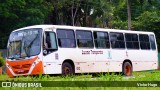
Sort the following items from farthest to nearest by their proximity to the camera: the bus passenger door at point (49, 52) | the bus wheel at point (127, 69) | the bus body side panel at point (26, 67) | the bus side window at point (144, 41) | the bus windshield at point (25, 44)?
the bus side window at point (144, 41) < the bus wheel at point (127, 69) < the bus windshield at point (25, 44) < the bus passenger door at point (49, 52) < the bus body side panel at point (26, 67)

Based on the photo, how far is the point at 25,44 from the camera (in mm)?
18031

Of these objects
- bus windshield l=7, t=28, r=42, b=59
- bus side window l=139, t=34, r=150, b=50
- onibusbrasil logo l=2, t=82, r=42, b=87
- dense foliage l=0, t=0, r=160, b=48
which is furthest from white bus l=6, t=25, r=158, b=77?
dense foliage l=0, t=0, r=160, b=48

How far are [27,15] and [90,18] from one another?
1252 centimetres

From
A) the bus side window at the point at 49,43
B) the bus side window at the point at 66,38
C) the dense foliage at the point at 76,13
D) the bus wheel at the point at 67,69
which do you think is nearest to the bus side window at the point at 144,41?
the bus side window at the point at 66,38

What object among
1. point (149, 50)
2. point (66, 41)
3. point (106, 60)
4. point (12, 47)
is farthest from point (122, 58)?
point (12, 47)

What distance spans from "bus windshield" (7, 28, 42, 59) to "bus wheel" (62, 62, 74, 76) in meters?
1.74

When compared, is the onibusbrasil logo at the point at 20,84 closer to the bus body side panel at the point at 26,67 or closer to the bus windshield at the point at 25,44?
the bus body side panel at the point at 26,67

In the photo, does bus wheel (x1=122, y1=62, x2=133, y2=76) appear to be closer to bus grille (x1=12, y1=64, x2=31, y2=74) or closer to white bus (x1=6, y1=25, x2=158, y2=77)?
white bus (x1=6, y1=25, x2=158, y2=77)

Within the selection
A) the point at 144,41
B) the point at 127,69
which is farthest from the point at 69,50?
the point at 144,41

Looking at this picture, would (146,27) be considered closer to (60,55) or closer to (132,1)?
(132,1)

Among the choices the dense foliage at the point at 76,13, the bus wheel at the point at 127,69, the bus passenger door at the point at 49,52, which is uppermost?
the dense foliage at the point at 76,13

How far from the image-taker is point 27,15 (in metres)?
43.3

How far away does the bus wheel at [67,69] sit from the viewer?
18.6 meters

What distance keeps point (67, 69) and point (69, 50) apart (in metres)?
0.99
